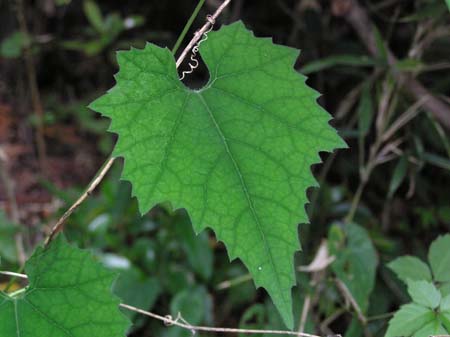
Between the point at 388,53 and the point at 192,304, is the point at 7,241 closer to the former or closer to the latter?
the point at 192,304

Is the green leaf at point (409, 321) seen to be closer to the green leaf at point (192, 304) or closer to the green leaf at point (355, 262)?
the green leaf at point (355, 262)

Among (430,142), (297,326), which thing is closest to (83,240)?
(297,326)

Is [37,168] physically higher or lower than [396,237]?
higher

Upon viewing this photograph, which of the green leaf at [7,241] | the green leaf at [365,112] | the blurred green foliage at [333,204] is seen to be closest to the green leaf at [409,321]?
the blurred green foliage at [333,204]

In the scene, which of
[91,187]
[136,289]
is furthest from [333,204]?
[91,187]

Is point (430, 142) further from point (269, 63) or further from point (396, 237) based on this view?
point (269, 63)

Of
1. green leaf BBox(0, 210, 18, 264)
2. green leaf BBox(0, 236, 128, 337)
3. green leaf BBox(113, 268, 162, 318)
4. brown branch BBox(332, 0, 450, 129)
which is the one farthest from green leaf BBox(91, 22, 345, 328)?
green leaf BBox(0, 210, 18, 264)
